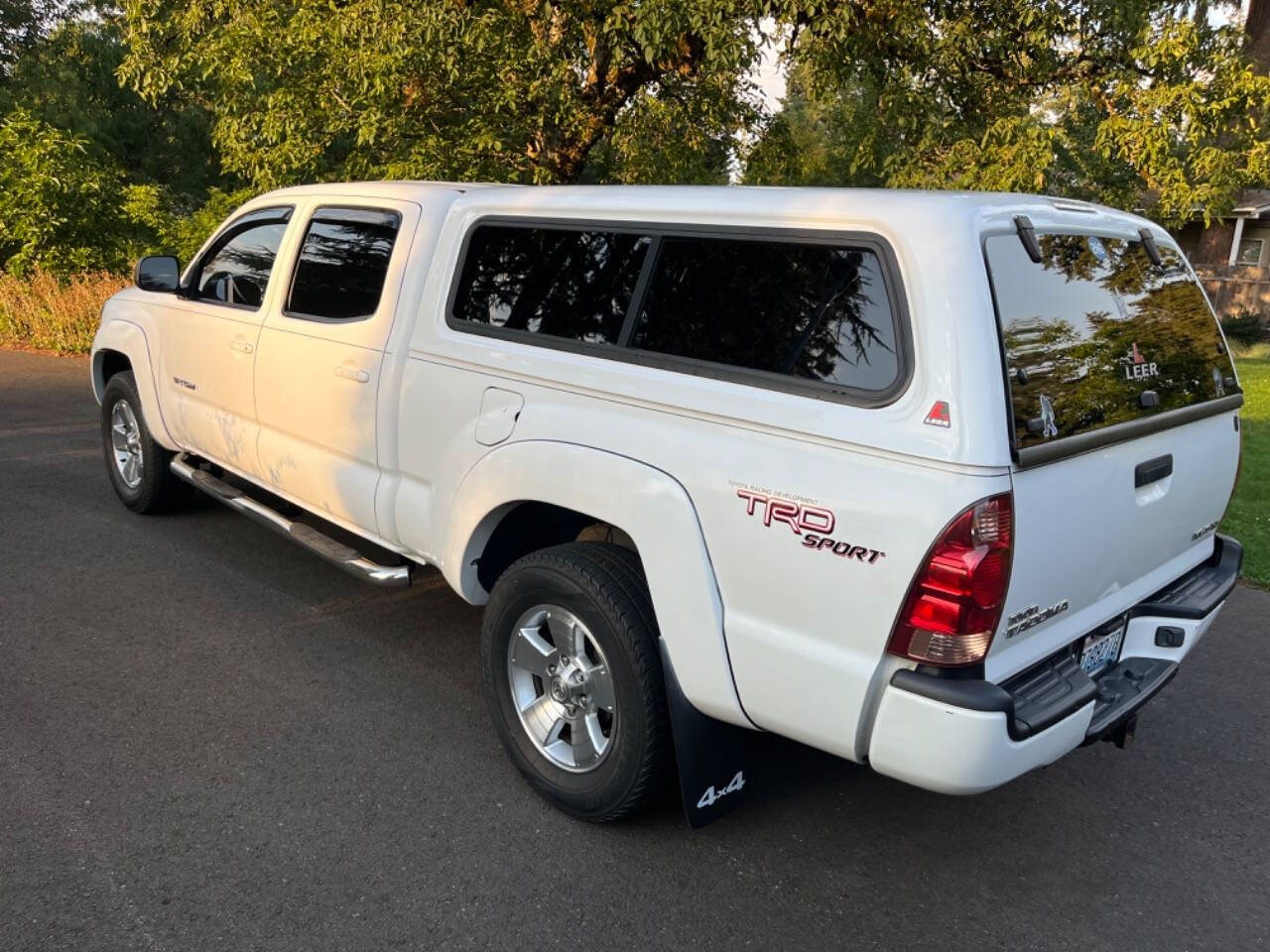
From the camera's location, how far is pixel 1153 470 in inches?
116

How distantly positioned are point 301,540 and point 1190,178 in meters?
8.02

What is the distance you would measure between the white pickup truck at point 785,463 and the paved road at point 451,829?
0.29 metres

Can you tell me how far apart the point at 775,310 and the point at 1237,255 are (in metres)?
33.4

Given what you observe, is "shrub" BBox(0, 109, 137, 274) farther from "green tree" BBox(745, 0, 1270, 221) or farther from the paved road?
the paved road

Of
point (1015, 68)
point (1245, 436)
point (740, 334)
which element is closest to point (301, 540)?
point (740, 334)

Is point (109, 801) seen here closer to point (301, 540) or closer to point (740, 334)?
point (301, 540)

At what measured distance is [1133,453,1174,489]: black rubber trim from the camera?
9.50ft

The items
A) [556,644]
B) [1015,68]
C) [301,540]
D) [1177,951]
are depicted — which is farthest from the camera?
[1015,68]

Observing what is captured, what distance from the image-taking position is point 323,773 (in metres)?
3.51

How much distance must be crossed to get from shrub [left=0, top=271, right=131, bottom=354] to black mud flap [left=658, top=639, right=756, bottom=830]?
12390 millimetres

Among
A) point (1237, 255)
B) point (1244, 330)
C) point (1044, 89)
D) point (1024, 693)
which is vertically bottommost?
point (1244, 330)

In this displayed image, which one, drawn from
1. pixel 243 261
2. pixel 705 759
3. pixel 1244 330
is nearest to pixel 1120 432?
pixel 705 759

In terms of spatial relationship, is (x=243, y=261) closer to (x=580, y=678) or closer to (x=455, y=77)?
(x=580, y=678)

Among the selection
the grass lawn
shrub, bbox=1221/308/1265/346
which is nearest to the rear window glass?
the grass lawn
